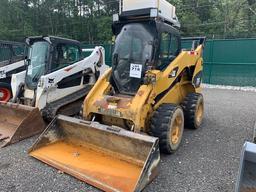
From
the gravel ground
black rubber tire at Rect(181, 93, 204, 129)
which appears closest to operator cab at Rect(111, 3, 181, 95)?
black rubber tire at Rect(181, 93, 204, 129)

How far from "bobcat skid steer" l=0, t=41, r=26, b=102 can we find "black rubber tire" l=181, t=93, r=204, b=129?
4873 millimetres

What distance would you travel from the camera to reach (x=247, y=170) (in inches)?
87.0

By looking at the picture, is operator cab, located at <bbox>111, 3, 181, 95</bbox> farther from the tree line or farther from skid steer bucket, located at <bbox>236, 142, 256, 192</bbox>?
the tree line

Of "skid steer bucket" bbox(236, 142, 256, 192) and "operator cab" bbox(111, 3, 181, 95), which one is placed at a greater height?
"operator cab" bbox(111, 3, 181, 95)

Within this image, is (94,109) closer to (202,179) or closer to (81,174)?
(81,174)

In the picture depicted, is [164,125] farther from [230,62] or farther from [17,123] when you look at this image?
[230,62]

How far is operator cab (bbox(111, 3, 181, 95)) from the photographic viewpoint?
4.58 m

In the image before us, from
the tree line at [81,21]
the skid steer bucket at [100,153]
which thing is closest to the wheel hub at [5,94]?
the skid steer bucket at [100,153]

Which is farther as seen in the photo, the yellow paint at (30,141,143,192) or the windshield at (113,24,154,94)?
the windshield at (113,24,154,94)

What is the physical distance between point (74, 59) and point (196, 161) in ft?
13.6

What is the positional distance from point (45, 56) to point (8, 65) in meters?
2.91

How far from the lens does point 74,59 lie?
271 inches

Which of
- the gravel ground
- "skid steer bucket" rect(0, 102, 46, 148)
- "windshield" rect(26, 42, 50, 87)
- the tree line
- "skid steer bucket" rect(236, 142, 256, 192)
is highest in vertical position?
the tree line

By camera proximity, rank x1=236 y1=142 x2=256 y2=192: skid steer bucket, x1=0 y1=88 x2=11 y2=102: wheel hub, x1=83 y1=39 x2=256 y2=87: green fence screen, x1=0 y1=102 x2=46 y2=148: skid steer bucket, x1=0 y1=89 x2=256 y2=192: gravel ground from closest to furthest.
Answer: x1=236 y1=142 x2=256 y2=192: skid steer bucket < x1=0 y1=89 x2=256 y2=192: gravel ground < x1=0 y1=102 x2=46 y2=148: skid steer bucket < x1=0 y1=88 x2=11 y2=102: wheel hub < x1=83 y1=39 x2=256 y2=87: green fence screen
